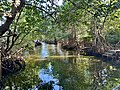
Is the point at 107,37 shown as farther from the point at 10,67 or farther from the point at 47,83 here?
the point at 47,83

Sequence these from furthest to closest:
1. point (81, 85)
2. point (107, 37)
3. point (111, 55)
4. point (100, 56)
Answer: point (107, 37)
point (100, 56)
point (111, 55)
point (81, 85)

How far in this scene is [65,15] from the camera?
12.2 m

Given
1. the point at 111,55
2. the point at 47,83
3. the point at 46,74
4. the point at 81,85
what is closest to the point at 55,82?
the point at 47,83

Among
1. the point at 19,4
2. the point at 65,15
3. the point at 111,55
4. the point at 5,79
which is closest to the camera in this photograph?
the point at 19,4

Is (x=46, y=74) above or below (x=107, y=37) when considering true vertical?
below

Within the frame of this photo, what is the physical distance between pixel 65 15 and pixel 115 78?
561 centimetres

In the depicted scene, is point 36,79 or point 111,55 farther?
point 111,55

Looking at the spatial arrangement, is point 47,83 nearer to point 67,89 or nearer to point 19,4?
point 67,89

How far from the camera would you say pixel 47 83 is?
14.3m

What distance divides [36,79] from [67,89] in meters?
3.22

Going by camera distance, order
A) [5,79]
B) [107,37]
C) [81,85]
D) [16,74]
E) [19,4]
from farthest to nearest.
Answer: [107,37], [16,74], [5,79], [81,85], [19,4]

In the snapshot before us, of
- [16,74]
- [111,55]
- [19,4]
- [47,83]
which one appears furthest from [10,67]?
[19,4]

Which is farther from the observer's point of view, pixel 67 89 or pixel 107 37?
pixel 107 37

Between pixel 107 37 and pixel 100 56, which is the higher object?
pixel 107 37
